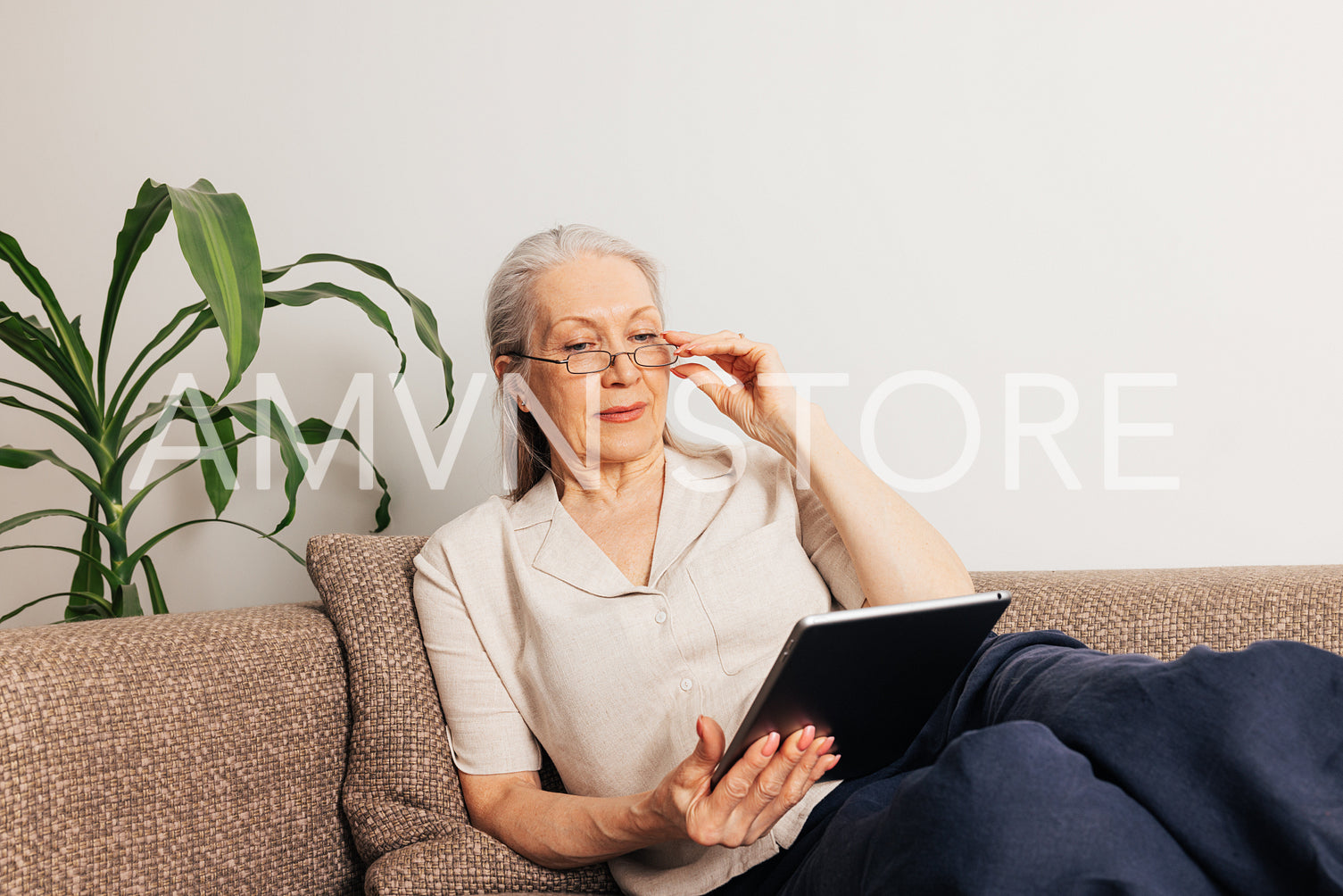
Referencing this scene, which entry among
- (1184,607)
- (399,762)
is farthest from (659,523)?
(1184,607)

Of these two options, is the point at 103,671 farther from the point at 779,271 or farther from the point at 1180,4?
the point at 1180,4

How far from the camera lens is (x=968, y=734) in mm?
684

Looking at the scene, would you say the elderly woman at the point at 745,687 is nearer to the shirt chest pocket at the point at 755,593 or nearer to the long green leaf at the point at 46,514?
the shirt chest pocket at the point at 755,593

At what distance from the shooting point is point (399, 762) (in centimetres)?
116

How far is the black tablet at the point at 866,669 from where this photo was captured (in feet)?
2.58

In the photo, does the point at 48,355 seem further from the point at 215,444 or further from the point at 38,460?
the point at 215,444

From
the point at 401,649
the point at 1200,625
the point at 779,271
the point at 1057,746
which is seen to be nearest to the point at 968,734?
the point at 1057,746

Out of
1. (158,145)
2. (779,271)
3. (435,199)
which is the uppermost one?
(158,145)

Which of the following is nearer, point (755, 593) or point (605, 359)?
point (755, 593)

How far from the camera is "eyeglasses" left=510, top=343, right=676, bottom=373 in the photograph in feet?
4.31

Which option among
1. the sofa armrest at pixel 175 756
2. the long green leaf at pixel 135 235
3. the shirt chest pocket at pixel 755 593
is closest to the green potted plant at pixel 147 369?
the long green leaf at pixel 135 235

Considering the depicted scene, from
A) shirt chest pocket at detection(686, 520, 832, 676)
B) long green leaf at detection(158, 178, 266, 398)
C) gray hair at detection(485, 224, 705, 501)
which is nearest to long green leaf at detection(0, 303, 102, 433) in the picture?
long green leaf at detection(158, 178, 266, 398)

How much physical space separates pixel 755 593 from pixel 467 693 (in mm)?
390

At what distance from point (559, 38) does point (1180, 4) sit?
106cm
